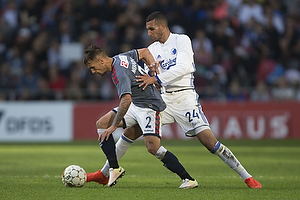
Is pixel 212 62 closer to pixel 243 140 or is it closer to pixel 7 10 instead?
pixel 243 140

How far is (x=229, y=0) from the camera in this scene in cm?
1970

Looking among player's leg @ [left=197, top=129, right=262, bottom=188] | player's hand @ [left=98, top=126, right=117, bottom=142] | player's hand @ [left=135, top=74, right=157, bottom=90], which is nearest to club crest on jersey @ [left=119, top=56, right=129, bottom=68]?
player's hand @ [left=135, top=74, right=157, bottom=90]

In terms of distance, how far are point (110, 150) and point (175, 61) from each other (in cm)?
143

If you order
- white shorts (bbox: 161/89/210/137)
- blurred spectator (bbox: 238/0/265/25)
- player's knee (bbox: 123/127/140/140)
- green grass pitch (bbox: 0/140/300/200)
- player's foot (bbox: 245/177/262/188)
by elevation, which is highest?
blurred spectator (bbox: 238/0/265/25)

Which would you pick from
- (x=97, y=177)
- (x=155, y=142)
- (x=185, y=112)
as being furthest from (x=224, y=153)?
(x=97, y=177)

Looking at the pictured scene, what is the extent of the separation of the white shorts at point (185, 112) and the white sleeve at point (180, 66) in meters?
0.25

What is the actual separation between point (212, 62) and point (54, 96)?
4795mm

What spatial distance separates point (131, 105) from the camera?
755 cm

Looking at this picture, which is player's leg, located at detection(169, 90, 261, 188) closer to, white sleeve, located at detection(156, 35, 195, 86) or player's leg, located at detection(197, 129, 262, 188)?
player's leg, located at detection(197, 129, 262, 188)

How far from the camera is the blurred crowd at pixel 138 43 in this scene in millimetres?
17422

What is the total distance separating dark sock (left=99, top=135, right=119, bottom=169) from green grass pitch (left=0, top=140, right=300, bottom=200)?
311 millimetres

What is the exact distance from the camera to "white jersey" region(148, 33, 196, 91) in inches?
290

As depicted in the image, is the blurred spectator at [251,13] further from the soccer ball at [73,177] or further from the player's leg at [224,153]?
the soccer ball at [73,177]

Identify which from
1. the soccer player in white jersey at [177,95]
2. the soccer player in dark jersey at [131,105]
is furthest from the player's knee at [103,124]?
the soccer player in dark jersey at [131,105]
